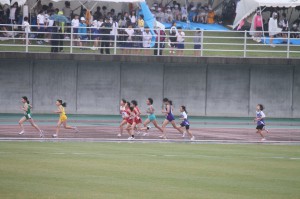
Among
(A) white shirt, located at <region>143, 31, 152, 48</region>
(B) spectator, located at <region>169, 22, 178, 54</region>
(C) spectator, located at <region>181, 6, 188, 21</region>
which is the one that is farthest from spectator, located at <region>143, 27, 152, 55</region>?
(C) spectator, located at <region>181, 6, 188, 21</region>

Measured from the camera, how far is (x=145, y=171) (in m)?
23.8

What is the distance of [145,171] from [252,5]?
1029 inches

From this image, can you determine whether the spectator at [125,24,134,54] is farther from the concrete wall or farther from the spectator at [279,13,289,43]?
the spectator at [279,13,289,43]

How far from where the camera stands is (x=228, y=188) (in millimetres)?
20906

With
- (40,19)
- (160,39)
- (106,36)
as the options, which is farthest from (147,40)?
(40,19)

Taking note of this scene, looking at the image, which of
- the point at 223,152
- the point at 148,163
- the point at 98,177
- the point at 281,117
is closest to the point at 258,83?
the point at 281,117

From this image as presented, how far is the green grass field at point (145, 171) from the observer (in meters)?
19.9

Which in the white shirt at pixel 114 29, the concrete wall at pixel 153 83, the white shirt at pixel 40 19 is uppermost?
the white shirt at pixel 40 19

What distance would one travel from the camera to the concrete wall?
153 ft

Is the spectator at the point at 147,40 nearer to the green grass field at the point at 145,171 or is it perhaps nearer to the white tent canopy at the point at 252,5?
the white tent canopy at the point at 252,5

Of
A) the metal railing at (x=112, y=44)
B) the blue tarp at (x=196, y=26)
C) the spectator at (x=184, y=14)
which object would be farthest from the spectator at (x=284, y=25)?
the spectator at (x=184, y=14)

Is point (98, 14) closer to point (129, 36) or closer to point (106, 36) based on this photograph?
point (106, 36)

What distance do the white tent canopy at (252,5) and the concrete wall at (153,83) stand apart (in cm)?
280

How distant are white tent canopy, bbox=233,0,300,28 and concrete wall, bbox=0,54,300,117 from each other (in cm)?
280
